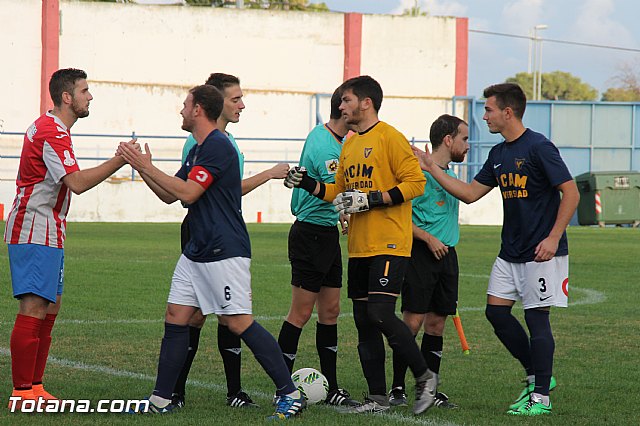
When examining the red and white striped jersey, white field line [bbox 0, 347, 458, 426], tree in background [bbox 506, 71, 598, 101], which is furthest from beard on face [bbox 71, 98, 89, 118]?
tree in background [bbox 506, 71, 598, 101]

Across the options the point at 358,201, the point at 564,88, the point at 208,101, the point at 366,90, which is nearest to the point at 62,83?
the point at 208,101

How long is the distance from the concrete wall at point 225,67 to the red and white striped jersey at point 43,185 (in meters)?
30.0

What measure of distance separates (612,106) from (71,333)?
41.4 metres

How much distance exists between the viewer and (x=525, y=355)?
7.31 metres

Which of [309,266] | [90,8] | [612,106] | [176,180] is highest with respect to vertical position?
[90,8]

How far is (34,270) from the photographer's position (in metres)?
6.71

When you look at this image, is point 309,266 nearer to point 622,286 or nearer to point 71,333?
point 71,333

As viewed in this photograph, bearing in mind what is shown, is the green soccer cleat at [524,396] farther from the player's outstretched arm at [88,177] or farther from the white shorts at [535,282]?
the player's outstretched arm at [88,177]

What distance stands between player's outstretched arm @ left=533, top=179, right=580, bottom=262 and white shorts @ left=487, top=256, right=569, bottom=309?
12 cm

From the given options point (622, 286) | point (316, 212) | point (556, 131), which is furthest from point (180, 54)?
point (316, 212)

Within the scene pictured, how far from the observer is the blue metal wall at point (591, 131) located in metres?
47.4

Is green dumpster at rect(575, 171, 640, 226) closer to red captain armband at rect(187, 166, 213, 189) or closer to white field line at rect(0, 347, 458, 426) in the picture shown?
white field line at rect(0, 347, 458, 426)

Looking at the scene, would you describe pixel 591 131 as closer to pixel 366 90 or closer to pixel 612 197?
pixel 612 197

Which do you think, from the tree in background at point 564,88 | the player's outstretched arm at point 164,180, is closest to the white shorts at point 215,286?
the player's outstretched arm at point 164,180
